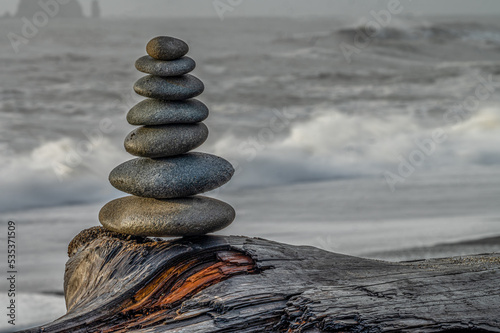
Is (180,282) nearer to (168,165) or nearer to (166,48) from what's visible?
(168,165)

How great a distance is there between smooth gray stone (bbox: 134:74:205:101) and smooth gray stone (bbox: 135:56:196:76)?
5 cm

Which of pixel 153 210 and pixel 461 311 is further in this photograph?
pixel 153 210

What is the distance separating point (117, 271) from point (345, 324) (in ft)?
4.19

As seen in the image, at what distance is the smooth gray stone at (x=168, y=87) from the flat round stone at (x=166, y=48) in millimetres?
131

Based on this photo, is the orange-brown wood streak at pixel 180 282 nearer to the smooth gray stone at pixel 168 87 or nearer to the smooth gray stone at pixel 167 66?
the smooth gray stone at pixel 168 87

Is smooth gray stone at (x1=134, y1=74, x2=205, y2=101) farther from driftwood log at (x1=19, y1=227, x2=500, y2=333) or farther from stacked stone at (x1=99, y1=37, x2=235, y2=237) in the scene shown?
driftwood log at (x1=19, y1=227, x2=500, y2=333)

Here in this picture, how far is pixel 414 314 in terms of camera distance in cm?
293

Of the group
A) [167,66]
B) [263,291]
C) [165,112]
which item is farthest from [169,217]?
[167,66]

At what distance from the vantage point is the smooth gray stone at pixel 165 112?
3.47 metres

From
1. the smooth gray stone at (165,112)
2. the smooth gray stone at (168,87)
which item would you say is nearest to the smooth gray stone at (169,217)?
the smooth gray stone at (165,112)

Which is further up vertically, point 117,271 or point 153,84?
point 153,84

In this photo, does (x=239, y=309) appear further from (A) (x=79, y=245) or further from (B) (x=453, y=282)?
(A) (x=79, y=245)

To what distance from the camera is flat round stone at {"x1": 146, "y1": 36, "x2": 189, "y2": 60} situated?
3.43 m

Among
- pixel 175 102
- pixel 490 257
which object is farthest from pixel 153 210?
pixel 490 257
